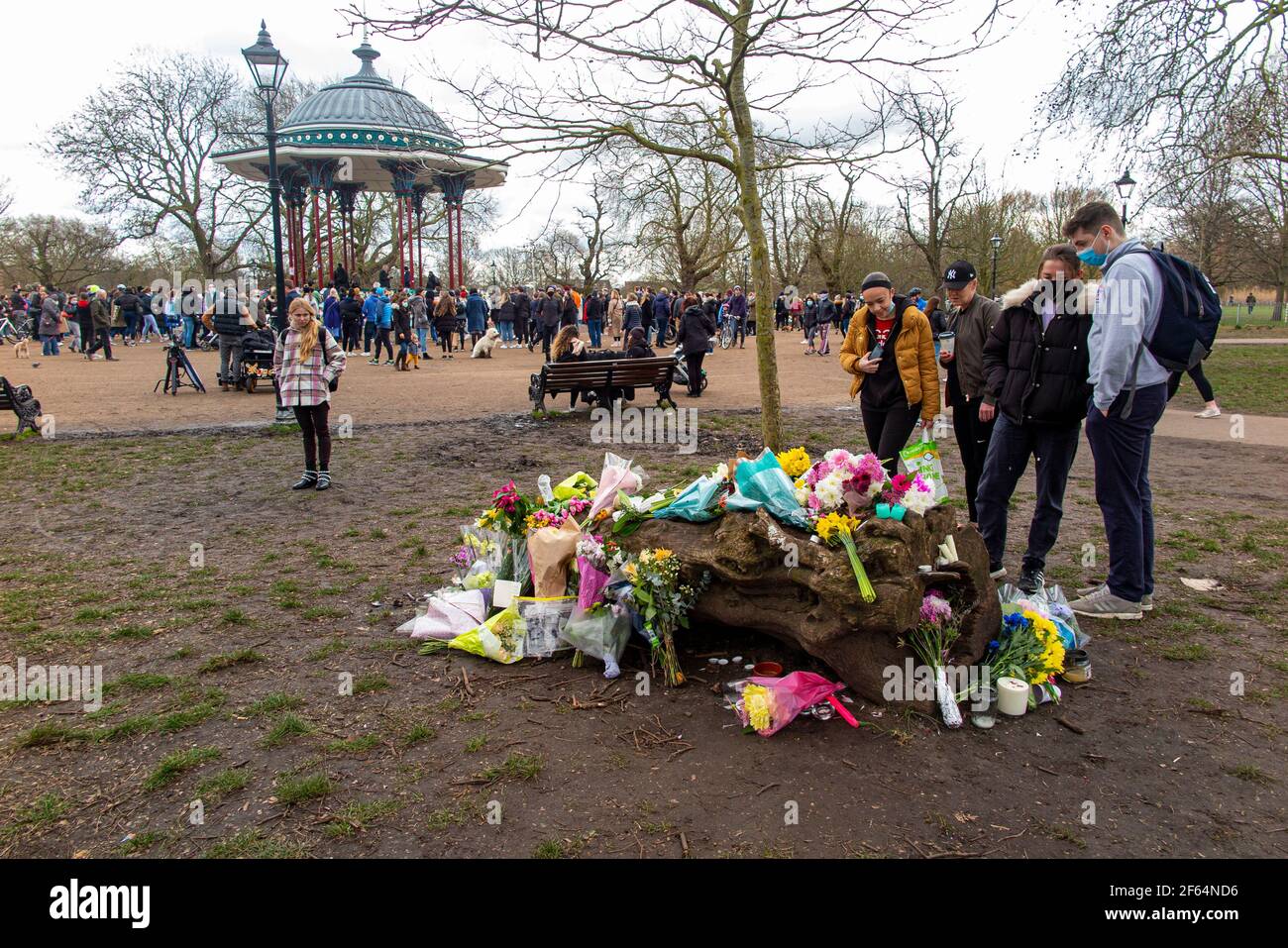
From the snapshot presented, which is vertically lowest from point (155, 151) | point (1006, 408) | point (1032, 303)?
point (1006, 408)

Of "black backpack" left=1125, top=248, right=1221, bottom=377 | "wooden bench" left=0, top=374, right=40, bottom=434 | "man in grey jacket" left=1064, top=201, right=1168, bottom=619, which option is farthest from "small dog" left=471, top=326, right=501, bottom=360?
"black backpack" left=1125, top=248, right=1221, bottom=377

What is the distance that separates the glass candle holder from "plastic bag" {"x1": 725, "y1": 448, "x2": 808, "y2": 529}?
1.06m

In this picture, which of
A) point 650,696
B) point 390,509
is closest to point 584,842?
point 650,696

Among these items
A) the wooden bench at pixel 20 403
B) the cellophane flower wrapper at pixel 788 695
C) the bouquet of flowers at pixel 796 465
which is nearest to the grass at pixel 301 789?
the cellophane flower wrapper at pixel 788 695

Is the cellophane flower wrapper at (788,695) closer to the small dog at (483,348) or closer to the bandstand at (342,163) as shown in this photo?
the small dog at (483,348)

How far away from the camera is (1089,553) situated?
18.6 feet

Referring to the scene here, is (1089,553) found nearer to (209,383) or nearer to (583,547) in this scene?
(583,547)

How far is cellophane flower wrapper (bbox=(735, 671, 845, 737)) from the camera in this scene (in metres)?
3.42

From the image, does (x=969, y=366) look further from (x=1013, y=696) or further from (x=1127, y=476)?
(x=1013, y=696)

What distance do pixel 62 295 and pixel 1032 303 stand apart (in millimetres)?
36485

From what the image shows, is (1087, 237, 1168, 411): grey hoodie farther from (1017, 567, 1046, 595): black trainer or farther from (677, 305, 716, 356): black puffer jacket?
(677, 305, 716, 356): black puffer jacket

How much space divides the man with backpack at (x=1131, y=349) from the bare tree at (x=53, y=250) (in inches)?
1848

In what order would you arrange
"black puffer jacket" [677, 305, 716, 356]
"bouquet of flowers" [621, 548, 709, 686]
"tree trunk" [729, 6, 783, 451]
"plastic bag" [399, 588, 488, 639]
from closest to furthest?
1. "bouquet of flowers" [621, 548, 709, 686]
2. "plastic bag" [399, 588, 488, 639]
3. "tree trunk" [729, 6, 783, 451]
4. "black puffer jacket" [677, 305, 716, 356]

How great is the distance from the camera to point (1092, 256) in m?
4.58
